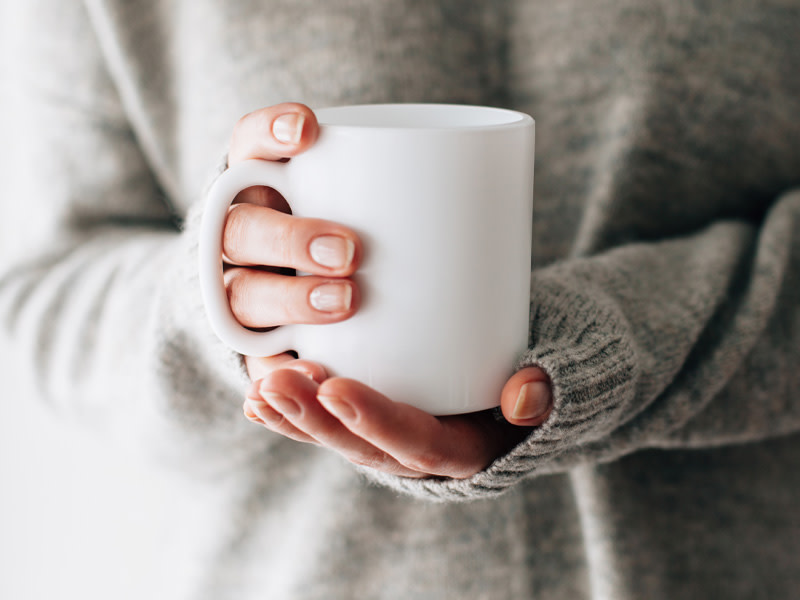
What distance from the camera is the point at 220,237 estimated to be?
0.36m

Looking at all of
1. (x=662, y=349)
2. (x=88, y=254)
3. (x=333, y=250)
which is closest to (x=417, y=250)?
(x=333, y=250)

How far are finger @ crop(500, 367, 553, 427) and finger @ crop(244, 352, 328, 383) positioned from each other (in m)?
0.11

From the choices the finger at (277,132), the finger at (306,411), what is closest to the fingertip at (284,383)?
the finger at (306,411)

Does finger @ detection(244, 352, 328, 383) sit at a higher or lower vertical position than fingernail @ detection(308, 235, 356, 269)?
lower

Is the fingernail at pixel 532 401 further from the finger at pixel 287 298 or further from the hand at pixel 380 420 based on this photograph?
the finger at pixel 287 298

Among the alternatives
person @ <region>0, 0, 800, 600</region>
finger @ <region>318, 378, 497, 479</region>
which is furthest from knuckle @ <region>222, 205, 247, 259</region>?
person @ <region>0, 0, 800, 600</region>

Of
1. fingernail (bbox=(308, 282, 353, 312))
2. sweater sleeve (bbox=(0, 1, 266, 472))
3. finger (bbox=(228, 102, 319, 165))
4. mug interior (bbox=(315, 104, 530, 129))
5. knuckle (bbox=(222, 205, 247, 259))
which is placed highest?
finger (bbox=(228, 102, 319, 165))

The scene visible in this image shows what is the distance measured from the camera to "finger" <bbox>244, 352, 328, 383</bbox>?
37cm

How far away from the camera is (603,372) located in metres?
0.41

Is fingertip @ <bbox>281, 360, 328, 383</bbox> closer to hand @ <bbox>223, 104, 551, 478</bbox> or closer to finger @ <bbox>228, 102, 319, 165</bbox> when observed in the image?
hand @ <bbox>223, 104, 551, 478</bbox>

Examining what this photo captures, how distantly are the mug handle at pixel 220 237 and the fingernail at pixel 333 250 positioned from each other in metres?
0.05

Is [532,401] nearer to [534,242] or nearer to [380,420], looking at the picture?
[380,420]

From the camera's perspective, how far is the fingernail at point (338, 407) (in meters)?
0.32

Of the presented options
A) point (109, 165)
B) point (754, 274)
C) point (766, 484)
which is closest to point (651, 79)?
point (754, 274)
